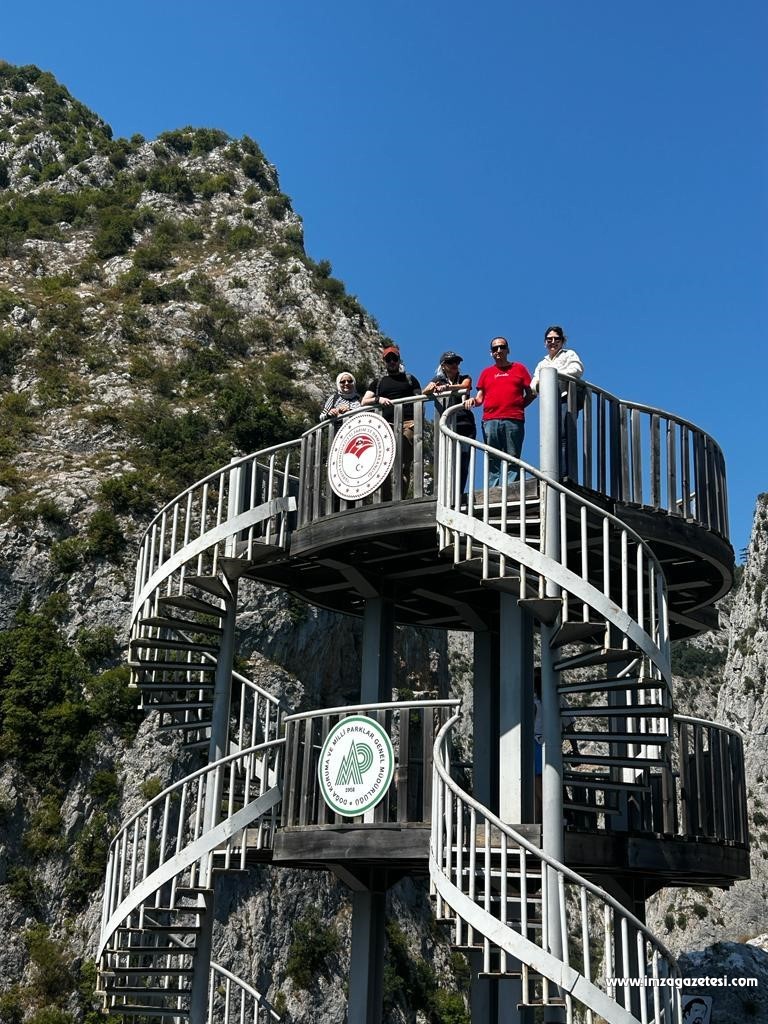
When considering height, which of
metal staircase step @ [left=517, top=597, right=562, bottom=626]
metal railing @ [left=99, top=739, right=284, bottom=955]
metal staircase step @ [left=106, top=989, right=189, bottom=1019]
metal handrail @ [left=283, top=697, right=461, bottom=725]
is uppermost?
metal staircase step @ [left=517, top=597, right=562, bottom=626]

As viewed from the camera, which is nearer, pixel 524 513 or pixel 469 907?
pixel 469 907

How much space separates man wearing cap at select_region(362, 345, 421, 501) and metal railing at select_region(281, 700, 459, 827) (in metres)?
2.47

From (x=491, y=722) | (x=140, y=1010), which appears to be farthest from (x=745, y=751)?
(x=140, y=1010)

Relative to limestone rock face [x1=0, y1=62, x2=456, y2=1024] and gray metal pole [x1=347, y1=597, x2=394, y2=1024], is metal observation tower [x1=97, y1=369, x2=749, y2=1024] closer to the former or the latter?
gray metal pole [x1=347, y1=597, x2=394, y2=1024]

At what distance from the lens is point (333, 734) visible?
40.5ft

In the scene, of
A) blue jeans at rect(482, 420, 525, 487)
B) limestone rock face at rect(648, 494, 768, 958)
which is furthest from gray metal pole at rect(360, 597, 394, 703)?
limestone rock face at rect(648, 494, 768, 958)

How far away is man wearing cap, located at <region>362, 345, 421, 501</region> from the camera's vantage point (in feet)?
41.4

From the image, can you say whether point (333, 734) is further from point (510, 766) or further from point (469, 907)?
point (469, 907)

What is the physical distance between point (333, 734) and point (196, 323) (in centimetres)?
3739

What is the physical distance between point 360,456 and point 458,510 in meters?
1.89

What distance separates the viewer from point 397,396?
1313 centimetres

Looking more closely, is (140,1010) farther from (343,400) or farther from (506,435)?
(506,435)

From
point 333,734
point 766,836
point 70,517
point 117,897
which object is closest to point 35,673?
point 70,517

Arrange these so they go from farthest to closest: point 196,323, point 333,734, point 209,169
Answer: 1. point 209,169
2. point 196,323
3. point 333,734
